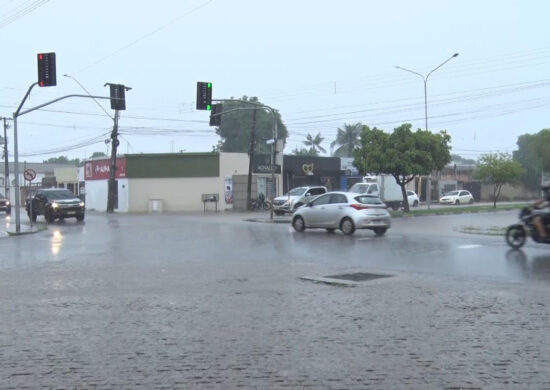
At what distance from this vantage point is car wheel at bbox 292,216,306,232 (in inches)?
880

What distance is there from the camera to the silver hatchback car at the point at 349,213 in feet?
66.8

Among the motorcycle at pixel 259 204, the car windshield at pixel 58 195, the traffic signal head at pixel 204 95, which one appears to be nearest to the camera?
the traffic signal head at pixel 204 95

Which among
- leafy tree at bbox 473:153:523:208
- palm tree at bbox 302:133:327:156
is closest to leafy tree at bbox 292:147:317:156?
palm tree at bbox 302:133:327:156

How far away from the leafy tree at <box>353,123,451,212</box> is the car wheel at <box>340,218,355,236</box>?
13.6 metres

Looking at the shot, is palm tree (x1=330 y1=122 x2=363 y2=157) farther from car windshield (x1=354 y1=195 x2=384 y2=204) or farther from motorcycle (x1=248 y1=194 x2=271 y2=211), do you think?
car windshield (x1=354 y1=195 x2=384 y2=204)

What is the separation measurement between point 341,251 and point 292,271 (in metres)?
3.86

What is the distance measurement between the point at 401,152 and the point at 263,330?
A: 2818 cm

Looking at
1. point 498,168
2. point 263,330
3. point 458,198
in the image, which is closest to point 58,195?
point 263,330

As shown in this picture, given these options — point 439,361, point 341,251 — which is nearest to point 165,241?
point 341,251

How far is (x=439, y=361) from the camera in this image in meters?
5.73

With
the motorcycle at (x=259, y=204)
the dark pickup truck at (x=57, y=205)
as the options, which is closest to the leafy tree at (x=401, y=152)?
the motorcycle at (x=259, y=204)

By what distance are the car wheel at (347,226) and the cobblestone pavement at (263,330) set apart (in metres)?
7.86

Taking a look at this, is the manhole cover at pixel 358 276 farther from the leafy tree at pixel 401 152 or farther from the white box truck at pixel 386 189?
the white box truck at pixel 386 189

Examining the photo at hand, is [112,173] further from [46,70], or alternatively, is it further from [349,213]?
[349,213]
